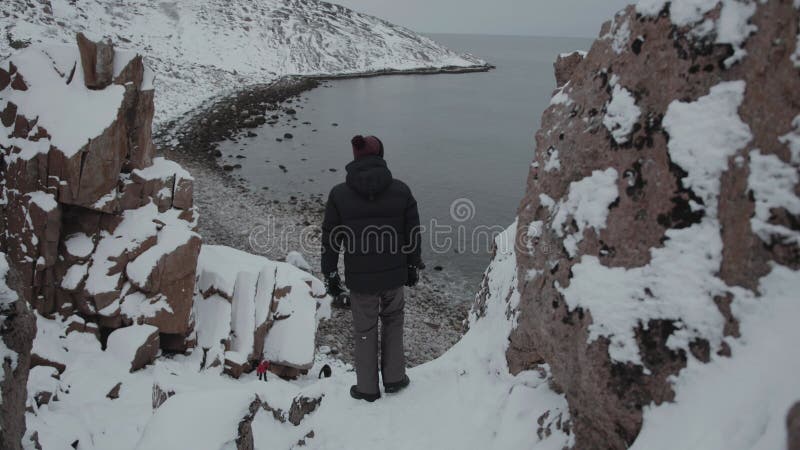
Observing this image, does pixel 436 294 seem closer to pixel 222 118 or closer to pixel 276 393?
pixel 276 393

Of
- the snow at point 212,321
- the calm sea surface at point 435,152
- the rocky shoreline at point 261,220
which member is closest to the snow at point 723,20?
the snow at point 212,321

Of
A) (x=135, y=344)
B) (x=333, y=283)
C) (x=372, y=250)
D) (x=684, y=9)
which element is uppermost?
(x=684, y=9)

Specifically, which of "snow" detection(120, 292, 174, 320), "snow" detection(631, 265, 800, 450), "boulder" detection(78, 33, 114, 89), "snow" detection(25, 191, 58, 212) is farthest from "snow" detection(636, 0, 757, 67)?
"boulder" detection(78, 33, 114, 89)

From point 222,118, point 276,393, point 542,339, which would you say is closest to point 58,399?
point 276,393

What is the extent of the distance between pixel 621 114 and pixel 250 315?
41.6ft

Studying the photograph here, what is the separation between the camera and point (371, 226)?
195 inches

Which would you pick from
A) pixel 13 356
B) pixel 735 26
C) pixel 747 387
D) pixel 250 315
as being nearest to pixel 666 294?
pixel 747 387

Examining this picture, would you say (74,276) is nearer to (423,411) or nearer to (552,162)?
(423,411)

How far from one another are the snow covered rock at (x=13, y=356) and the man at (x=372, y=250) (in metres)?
3.02

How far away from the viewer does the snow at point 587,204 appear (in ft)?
11.5

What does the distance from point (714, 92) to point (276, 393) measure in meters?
5.53

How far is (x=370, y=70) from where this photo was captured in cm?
8762

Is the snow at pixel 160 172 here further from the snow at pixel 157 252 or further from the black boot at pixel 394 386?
the black boot at pixel 394 386

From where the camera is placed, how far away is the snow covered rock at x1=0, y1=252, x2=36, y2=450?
4.30m
